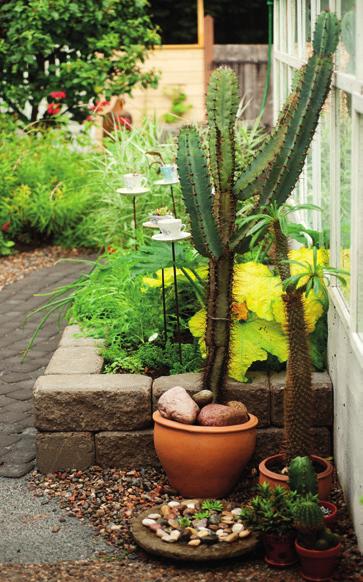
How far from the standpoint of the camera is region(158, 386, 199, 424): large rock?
181 inches

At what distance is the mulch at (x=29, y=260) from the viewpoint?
362 inches

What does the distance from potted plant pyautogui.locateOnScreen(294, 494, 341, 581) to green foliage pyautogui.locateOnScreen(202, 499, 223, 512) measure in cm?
53

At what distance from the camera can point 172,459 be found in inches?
181

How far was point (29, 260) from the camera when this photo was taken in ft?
31.7

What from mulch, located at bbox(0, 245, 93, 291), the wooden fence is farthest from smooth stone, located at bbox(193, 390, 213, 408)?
the wooden fence

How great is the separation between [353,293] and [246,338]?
0.92 m

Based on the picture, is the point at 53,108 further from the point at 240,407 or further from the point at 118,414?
the point at 240,407

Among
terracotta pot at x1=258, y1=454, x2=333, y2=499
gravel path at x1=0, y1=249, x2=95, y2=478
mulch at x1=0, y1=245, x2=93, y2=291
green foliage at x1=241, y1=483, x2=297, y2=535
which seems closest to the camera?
green foliage at x1=241, y1=483, x2=297, y2=535

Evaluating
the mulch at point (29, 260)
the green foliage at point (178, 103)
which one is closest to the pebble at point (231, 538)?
the mulch at point (29, 260)

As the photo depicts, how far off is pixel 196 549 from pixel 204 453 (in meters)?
0.60

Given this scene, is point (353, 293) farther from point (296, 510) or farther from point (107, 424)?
point (107, 424)

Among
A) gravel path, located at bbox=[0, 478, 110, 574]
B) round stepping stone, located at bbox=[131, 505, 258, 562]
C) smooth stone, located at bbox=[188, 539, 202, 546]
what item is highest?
smooth stone, located at bbox=[188, 539, 202, 546]

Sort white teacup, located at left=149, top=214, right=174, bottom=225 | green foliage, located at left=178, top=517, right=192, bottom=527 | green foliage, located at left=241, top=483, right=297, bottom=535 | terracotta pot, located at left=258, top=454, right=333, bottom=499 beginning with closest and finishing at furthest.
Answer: green foliage, located at left=241, top=483, right=297, bottom=535, green foliage, located at left=178, top=517, right=192, bottom=527, terracotta pot, located at left=258, top=454, right=333, bottom=499, white teacup, located at left=149, top=214, right=174, bottom=225

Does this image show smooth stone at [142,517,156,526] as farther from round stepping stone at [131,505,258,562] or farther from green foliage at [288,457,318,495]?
green foliage at [288,457,318,495]
